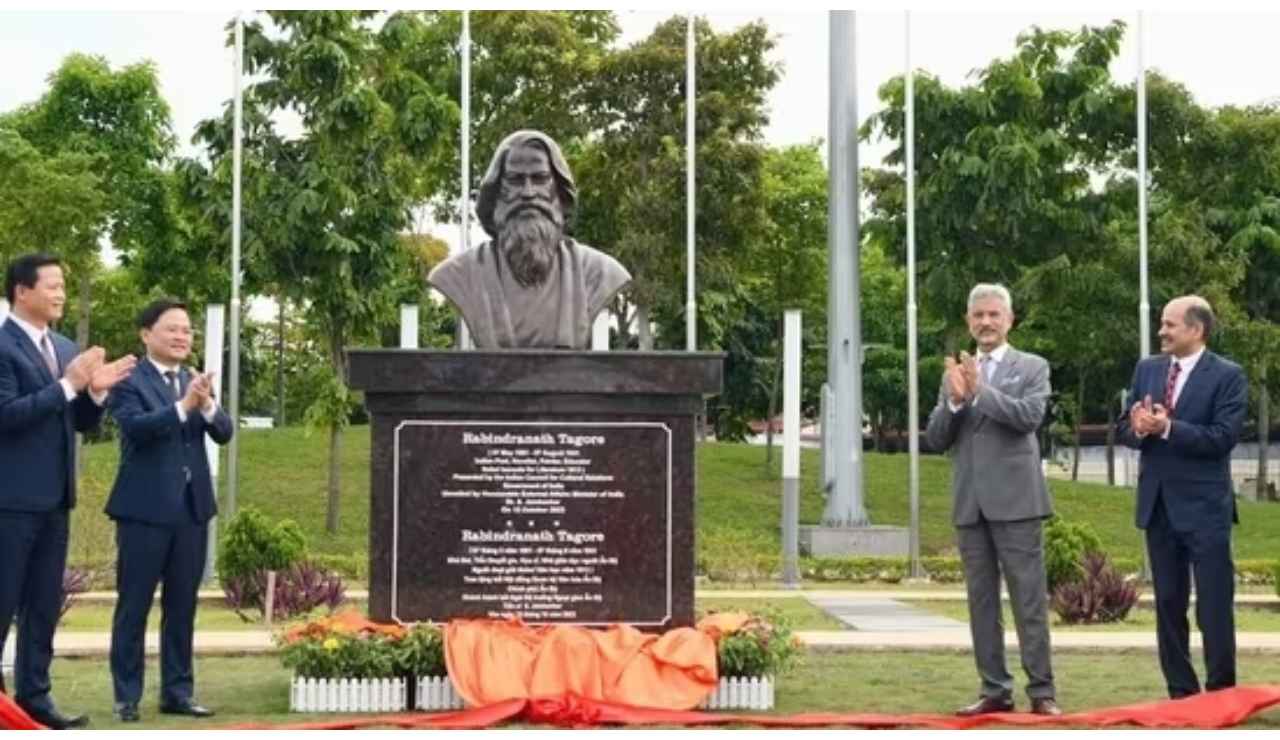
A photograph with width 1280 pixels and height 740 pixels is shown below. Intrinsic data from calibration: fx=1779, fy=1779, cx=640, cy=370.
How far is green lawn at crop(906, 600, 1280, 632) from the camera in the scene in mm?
12273

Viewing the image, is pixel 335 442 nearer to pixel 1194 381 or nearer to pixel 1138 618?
pixel 1138 618

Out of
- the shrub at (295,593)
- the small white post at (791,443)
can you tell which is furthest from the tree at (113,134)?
the shrub at (295,593)

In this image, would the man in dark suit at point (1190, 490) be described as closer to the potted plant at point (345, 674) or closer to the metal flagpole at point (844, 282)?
the potted plant at point (345, 674)

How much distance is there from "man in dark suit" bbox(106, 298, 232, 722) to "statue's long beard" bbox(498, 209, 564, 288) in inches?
63.1

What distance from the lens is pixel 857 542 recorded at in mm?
21016

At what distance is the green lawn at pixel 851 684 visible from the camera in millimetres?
7652

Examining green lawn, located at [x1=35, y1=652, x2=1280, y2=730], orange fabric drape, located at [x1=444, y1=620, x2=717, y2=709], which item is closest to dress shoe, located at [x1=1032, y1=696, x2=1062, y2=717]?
green lawn, located at [x1=35, y1=652, x2=1280, y2=730]

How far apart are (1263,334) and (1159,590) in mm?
18812

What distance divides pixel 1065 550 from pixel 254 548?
6.31m

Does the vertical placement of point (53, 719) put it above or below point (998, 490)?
below

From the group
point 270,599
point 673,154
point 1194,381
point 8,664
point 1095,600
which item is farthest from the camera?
point 673,154

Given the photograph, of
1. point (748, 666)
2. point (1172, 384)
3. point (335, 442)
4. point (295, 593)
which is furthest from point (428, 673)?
point (335, 442)

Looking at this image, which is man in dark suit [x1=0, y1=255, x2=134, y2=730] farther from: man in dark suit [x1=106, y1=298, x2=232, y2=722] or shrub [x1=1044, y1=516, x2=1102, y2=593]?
shrub [x1=1044, y1=516, x2=1102, y2=593]

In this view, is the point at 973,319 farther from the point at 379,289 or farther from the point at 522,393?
the point at 379,289
